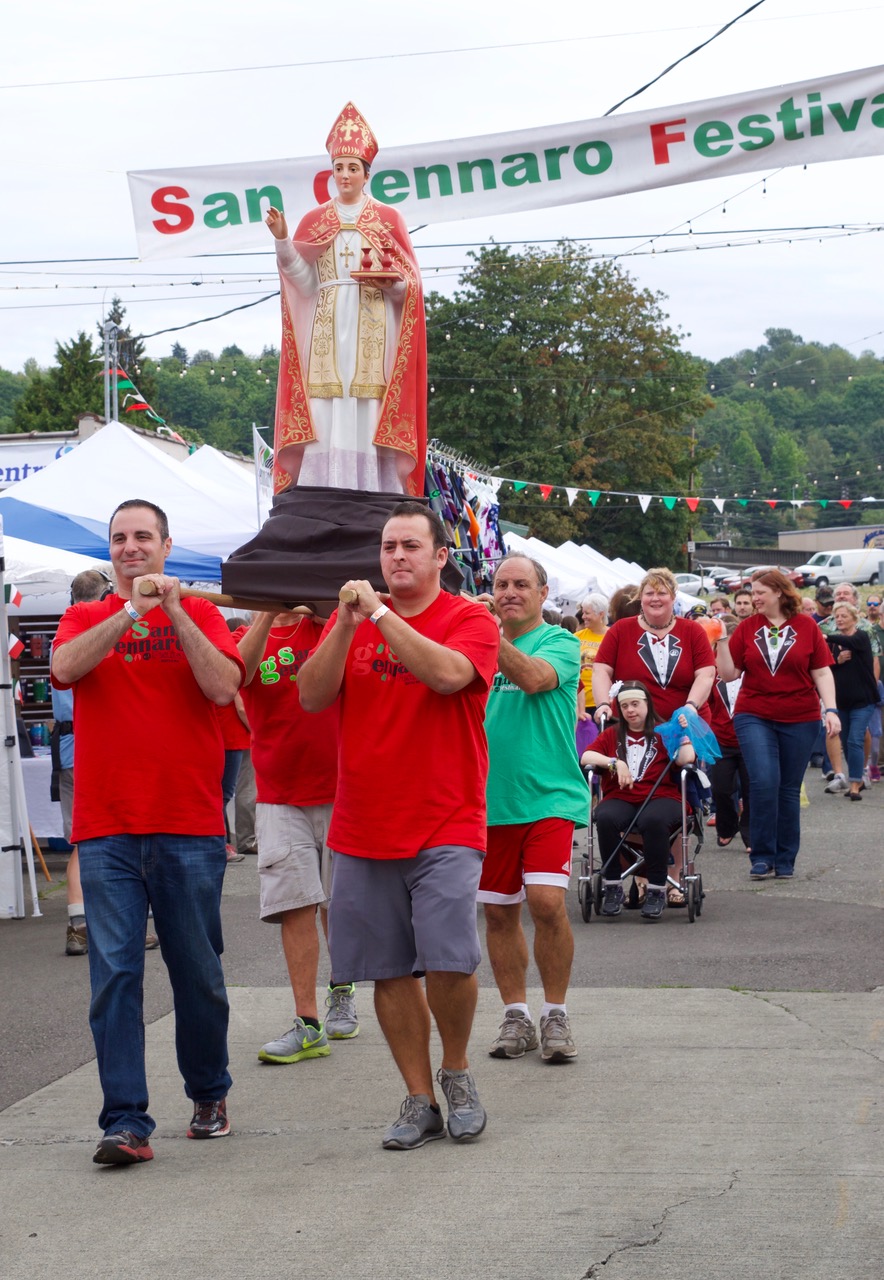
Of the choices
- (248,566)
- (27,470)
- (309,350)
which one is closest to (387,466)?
(309,350)

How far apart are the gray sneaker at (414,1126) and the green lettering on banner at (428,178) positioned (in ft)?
18.1

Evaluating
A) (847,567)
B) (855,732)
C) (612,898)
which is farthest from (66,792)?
(847,567)

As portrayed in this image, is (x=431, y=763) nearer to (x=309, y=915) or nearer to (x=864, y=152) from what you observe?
(x=309, y=915)

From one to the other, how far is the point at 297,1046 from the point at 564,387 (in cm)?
4973

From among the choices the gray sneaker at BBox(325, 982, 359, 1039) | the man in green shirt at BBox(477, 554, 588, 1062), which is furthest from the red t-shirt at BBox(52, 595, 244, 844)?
the gray sneaker at BBox(325, 982, 359, 1039)

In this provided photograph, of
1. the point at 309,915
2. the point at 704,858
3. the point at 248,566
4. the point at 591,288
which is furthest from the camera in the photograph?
the point at 591,288

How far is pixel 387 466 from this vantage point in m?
6.70

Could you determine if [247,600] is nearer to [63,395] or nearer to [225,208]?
[225,208]

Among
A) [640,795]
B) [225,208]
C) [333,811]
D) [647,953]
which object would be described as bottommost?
[647,953]

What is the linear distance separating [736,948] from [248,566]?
4.30 metres

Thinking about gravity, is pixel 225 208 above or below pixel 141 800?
above

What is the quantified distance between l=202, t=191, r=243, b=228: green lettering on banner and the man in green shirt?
3.46 m

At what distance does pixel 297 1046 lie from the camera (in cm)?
628

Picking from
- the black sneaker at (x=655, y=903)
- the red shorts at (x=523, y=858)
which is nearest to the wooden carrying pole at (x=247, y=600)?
the red shorts at (x=523, y=858)
